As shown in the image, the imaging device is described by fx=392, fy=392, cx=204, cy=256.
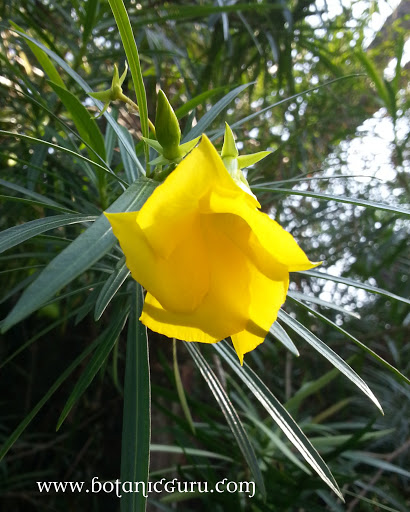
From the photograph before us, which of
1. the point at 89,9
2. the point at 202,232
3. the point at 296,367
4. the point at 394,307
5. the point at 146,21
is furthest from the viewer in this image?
the point at 296,367

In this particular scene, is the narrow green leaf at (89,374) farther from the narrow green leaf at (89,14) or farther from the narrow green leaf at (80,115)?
the narrow green leaf at (89,14)

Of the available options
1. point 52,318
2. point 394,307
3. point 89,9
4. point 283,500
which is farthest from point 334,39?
point 283,500

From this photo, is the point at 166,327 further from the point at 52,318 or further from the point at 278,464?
the point at 52,318

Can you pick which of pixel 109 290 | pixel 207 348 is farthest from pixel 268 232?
pixel 207 348

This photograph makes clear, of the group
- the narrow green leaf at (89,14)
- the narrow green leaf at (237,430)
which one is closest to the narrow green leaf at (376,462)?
the narrow green leaf at (237,430)

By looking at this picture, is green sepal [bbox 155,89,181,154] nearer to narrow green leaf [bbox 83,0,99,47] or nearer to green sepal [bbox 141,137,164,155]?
green sepal [bbox 141,137,164,155]

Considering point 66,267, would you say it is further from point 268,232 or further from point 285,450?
point 285,450
